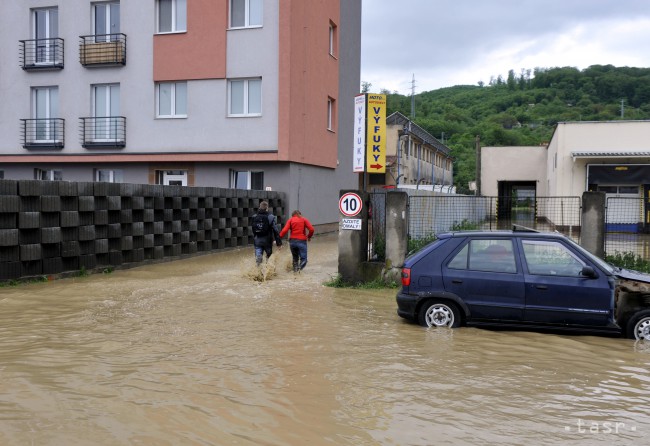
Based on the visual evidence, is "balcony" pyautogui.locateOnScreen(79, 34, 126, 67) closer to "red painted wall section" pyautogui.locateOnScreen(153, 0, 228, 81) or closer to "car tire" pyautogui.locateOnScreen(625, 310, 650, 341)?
"red painted wall section" pyautogui.locateOnScreen(153, 0, 228, 81)

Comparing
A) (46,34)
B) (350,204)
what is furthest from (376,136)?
(46,34)

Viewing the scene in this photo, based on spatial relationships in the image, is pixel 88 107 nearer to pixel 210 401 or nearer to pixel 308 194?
pixel 308 194

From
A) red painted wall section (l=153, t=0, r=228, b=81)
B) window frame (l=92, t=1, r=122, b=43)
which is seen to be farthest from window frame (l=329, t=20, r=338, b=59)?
window frame (l=92, t=1, r=122, b=43)

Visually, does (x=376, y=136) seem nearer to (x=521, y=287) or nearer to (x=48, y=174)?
(x=521, y=287)

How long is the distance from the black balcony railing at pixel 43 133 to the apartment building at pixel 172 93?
1.7 inches

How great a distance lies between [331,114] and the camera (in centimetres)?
2889

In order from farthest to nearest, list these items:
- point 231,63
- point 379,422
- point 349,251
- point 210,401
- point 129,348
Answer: point 231,63
point 349,251
point 129,348
point 210,401
point 379,422

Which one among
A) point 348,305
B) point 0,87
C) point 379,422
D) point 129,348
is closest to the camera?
point 379,422

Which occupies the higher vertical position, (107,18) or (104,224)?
(107,18)

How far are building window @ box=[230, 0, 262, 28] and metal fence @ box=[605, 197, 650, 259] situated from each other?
582 inches

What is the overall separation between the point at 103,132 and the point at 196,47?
537 cm

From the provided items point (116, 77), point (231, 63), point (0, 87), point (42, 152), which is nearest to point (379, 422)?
point (231, 63)

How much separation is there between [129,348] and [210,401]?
2296 millimetres

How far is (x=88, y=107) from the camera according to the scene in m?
25.8
